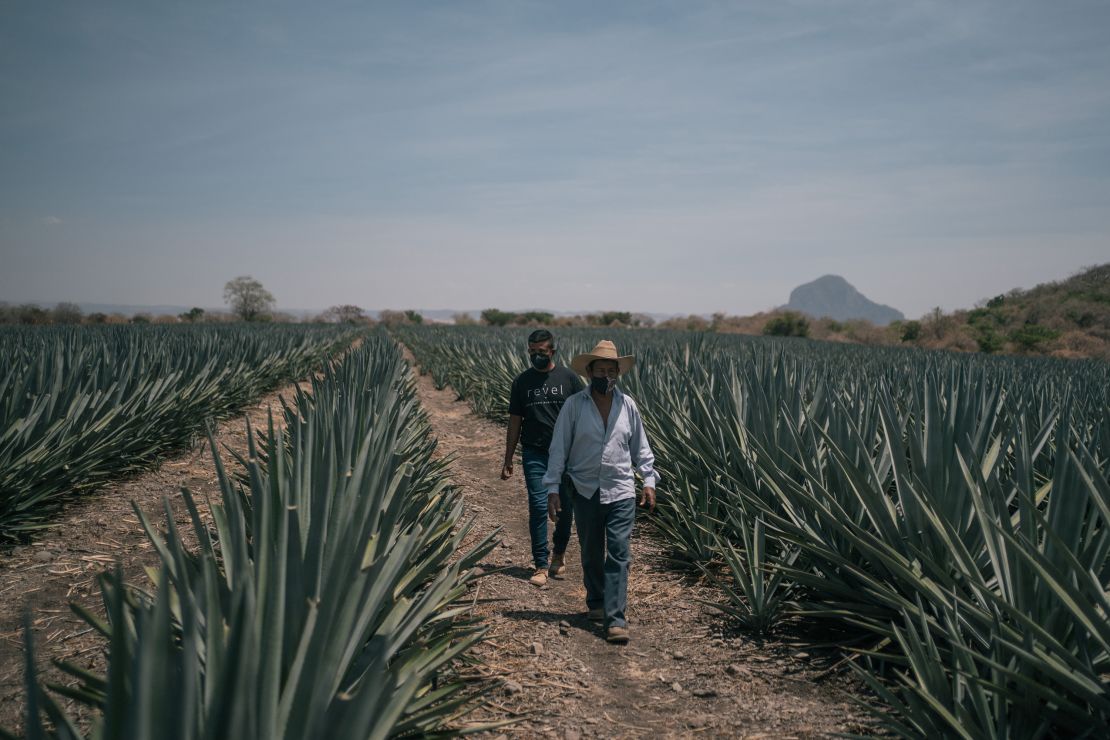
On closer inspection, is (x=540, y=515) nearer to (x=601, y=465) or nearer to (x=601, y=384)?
(x=601, y=465)

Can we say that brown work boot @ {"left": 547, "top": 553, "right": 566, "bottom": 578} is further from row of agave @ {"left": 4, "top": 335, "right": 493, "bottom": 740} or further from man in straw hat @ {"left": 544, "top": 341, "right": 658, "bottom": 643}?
row of agave @ {"left": 4, "top": 335, "right": 493, "bottom": 740}

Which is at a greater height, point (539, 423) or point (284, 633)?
point (539, 423)

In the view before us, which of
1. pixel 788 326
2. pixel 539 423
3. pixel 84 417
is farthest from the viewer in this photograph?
pixel 788 326

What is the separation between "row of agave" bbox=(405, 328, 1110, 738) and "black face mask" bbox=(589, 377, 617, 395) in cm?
94

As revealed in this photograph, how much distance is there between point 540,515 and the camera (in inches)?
173

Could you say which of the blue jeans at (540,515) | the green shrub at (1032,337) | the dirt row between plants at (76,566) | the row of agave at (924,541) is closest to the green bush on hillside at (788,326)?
the green shrub at (1032,337)

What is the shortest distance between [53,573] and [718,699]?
3986mm

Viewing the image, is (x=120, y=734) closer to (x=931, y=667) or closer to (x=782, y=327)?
(x=931, y=667)

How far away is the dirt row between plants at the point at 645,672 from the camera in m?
2.64

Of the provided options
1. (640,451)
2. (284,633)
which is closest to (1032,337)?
(640,451)

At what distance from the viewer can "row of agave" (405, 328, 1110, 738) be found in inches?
81.1

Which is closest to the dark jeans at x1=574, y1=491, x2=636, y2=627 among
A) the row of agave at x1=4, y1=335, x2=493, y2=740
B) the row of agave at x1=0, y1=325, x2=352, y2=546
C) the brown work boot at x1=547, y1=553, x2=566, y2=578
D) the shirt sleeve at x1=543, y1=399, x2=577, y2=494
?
the shirt sleeve at x1=543, y1=399, x2=577, y2=494

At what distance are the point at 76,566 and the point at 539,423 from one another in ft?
9.99

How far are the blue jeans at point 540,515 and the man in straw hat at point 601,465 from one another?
54cm
